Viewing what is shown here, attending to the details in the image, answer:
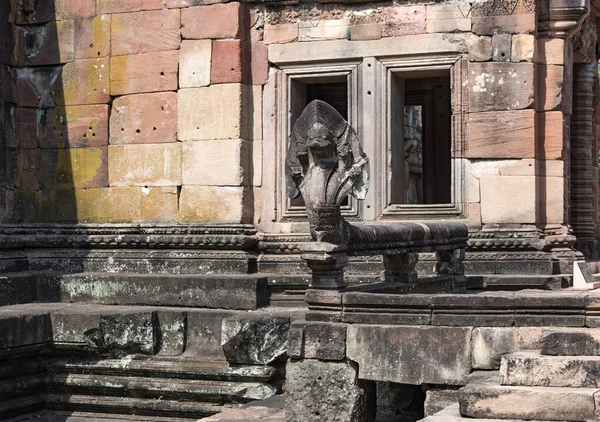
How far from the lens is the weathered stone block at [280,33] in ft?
38.1

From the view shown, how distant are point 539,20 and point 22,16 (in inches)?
219

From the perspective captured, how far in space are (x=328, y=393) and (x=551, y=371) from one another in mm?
1958

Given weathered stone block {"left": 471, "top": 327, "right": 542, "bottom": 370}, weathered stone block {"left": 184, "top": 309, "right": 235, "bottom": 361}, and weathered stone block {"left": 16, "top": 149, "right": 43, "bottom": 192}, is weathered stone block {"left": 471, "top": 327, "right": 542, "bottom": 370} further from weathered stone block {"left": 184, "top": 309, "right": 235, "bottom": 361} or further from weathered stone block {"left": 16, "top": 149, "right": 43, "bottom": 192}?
weathered stone block {"left": 16, "top": 149, "right": 43, "bottom": 192}

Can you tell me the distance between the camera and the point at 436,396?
761cm

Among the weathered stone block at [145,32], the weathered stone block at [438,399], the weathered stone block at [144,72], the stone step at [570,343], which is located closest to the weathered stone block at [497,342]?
the weathered stone block at [438,399]

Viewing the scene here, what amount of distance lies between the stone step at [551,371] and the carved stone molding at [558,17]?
5.32 m

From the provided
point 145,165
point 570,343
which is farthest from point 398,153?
point 570,343

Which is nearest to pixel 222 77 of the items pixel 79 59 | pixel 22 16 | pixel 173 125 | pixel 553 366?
pixel 173 125

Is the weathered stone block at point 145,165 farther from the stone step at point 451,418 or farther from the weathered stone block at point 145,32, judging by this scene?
the stone step at point 451,418

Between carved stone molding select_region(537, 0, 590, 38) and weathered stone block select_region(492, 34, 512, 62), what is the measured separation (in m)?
0.51

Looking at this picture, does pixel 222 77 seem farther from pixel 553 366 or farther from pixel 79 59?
pixel 553 366

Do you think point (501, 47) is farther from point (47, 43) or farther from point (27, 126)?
point (27, 126)

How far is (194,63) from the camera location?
455 inches

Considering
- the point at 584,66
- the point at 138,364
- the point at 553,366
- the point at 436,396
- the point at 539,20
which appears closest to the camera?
the point at 553,366
